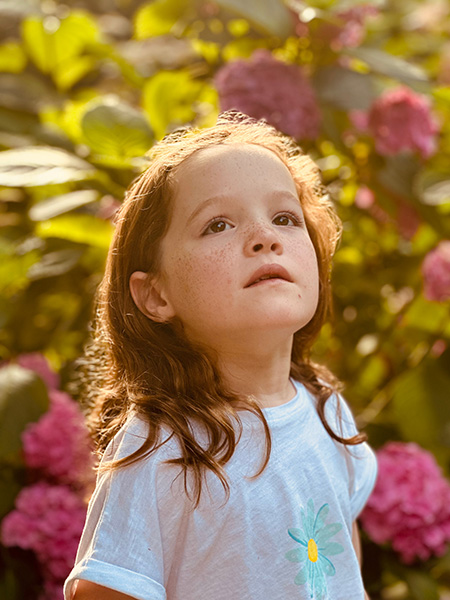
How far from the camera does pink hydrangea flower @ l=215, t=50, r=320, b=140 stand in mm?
1108

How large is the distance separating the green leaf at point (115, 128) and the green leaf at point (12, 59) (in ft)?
1.92

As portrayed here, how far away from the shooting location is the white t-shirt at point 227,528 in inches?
23.8

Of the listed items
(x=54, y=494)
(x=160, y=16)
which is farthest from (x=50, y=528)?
(x=160, y=16)

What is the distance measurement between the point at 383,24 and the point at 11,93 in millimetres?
884

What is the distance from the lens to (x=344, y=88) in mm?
1198

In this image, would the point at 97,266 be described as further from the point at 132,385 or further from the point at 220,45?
the point at 132,385

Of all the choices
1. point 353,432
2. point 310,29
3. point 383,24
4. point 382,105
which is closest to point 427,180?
point 382,105

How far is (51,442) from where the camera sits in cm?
108

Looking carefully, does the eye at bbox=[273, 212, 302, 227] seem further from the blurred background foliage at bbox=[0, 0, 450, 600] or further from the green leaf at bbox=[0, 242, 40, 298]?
the green leaf at bbox=[0, 242, 40, 298]

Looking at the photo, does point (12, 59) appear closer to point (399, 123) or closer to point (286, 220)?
point (399, 123)

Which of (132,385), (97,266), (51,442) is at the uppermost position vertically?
(132,385)

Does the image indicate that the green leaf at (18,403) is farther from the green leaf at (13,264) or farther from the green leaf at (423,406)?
the green leaf at (423,406)

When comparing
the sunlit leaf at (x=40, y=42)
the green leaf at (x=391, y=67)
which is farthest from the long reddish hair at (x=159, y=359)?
the sunlit leaf at (x=40, y=42)

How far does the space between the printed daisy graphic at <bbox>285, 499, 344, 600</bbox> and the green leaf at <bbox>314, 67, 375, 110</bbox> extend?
0.70 meters
